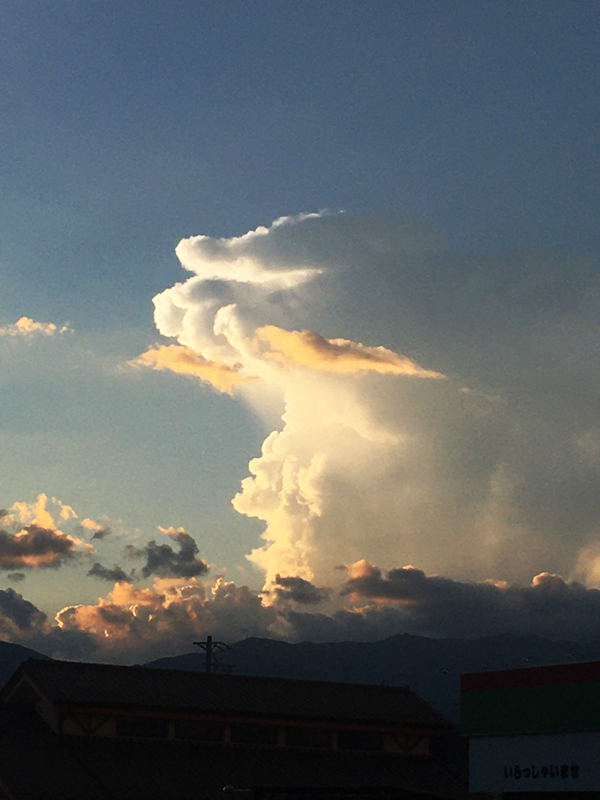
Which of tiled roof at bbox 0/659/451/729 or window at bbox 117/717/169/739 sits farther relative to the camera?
tiled roof at bbox 0/659/451/729

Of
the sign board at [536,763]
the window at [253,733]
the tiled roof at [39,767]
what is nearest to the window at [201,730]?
the window at [253,733]

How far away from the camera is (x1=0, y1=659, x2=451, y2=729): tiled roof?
55.6 metres

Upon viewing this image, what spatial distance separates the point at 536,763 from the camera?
1778 inches

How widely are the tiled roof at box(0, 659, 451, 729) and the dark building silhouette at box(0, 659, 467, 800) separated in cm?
7

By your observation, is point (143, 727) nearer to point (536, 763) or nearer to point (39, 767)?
point (39, 767)

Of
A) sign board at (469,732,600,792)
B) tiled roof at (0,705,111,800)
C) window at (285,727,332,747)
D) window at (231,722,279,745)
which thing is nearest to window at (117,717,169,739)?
tiled roof at (0,705,111,800)

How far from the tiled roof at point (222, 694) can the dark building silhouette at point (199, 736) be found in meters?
0.07

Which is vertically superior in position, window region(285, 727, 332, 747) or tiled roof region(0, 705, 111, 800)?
window region(285, 727, 332, 747)

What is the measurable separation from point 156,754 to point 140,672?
25.3 ft

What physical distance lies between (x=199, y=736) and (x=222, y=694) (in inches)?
149

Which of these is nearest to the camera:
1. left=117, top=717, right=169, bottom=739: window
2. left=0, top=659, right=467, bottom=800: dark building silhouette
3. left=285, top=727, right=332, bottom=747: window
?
left=0, top=659, right=467, bottom=800: dark building silhouette

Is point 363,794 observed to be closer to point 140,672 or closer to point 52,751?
point 52,751

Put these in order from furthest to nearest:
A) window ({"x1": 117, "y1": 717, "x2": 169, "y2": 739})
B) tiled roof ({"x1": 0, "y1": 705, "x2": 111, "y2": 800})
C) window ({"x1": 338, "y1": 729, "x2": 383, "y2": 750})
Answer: window ({"x1": 338, "y1": 729, "x2": 383, "y2": 750})
window ({"x1": 117, "y1": 717, "x2": 169, "y2": 739})
tiled roof ({"x1": 0, "y1": 705, "x2": 111, "y2": 800})

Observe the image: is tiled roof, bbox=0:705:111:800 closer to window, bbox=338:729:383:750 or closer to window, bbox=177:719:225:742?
window, bbox=177:719:225:742
